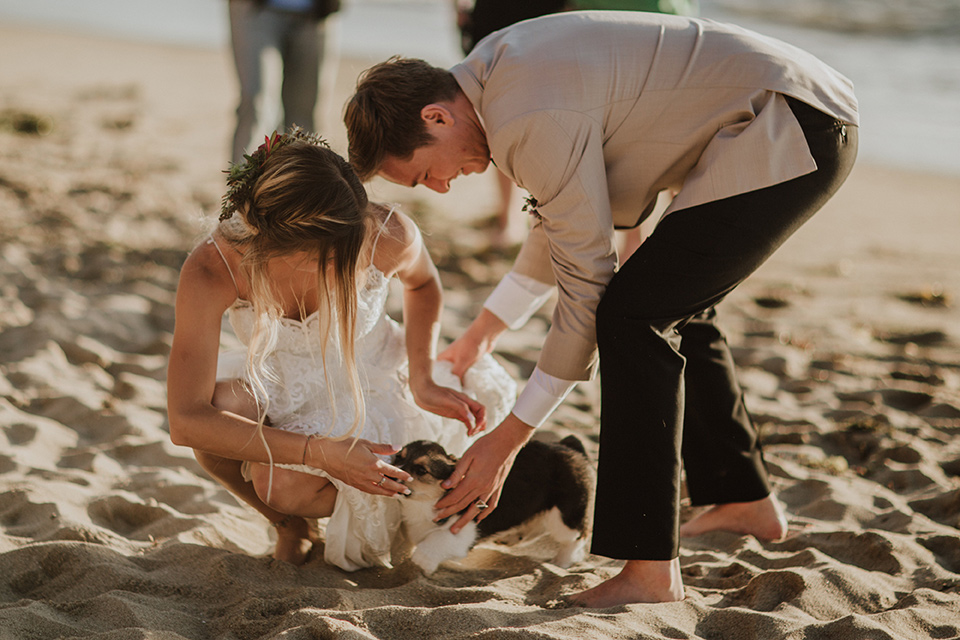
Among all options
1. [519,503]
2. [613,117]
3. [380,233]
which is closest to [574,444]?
[519,503]

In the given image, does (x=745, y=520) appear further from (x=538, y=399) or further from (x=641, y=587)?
(x=538, y=399)

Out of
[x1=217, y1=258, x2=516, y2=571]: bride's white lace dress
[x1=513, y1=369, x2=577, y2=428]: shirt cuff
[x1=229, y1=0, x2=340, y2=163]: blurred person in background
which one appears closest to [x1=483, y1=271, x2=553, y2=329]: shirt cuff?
[x1=217, y1=258, x2=516, y2=571]: bride's white lace dress

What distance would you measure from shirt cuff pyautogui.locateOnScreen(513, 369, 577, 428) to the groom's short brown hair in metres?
0.69

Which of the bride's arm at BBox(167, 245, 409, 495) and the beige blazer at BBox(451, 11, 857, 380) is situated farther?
the bride's arm at BBox(167, 245, 409, 495)

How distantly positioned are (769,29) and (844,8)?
2.54 metres

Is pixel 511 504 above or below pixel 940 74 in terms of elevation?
below

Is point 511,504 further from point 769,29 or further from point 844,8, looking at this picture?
point 844,8

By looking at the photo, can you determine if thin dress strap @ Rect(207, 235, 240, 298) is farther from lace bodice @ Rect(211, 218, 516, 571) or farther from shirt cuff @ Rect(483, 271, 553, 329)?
shirt cuff @ Rect(483, 271, 553, 329)

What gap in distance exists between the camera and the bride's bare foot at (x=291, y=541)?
2398mm

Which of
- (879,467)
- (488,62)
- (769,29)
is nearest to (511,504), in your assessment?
(488,62)

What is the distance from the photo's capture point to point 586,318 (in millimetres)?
Answer: 2141

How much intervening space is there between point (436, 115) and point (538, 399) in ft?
2.54

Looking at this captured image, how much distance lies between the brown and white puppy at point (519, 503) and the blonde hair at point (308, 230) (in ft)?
0.75

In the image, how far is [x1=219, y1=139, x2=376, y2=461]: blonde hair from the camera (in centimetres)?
200
